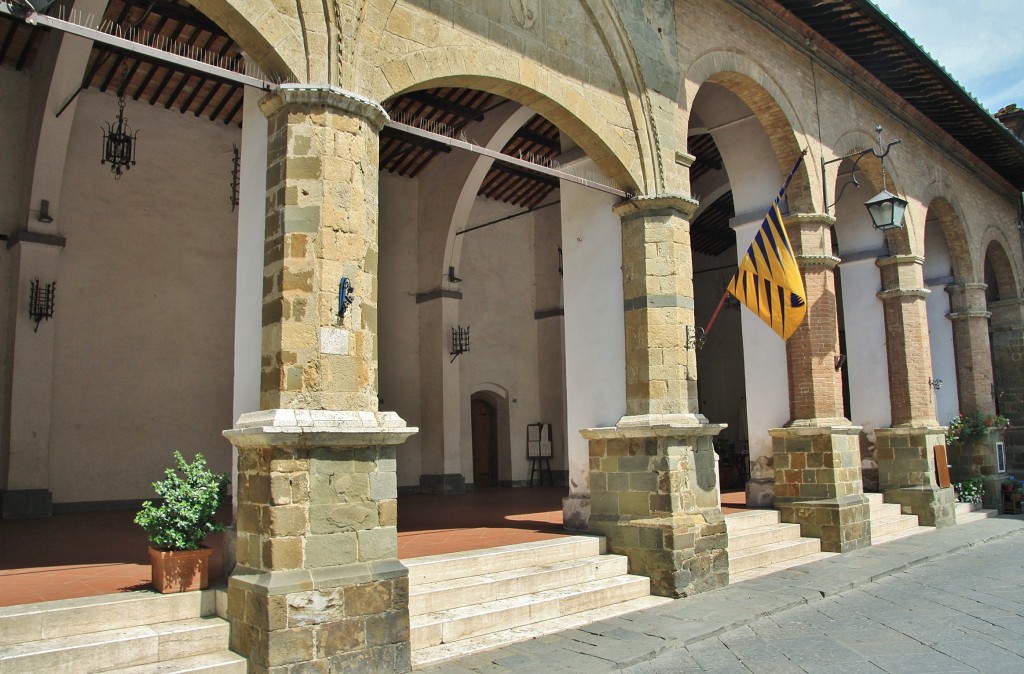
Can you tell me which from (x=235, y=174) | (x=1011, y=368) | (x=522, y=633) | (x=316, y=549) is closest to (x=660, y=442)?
(x=522, y=633)

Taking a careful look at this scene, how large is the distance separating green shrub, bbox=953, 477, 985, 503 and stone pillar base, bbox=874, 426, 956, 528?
188 centimetres

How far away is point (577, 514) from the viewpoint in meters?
8.03

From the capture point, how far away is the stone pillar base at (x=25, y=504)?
9500 millimetres

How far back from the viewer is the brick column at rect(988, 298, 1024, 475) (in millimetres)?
16344

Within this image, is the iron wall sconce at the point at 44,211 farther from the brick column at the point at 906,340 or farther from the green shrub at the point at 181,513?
the brick column at the point at 906,340

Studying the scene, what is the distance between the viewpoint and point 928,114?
13.3m

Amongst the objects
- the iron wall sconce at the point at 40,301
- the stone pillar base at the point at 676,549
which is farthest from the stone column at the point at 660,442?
the iron wall sconce at the point at 40,301

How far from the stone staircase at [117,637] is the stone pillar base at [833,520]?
700cm

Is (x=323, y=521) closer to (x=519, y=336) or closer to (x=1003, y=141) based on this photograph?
(x=519, y=336)

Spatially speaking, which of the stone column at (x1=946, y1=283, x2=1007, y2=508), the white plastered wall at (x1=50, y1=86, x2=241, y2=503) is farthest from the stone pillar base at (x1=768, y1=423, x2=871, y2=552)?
the white plastered wall at (x1=50, y1=86, x2=241, y2=503)

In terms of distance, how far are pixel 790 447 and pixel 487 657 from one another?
578 cm

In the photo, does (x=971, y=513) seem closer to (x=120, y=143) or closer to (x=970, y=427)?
(x=970, y=427)

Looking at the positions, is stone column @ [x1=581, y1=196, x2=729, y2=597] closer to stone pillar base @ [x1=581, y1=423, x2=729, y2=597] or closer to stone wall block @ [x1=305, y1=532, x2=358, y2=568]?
stone pillar base @ [x1=581, y1=423, x2=729, y2=597]

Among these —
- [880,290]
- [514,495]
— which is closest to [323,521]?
[514,495]
